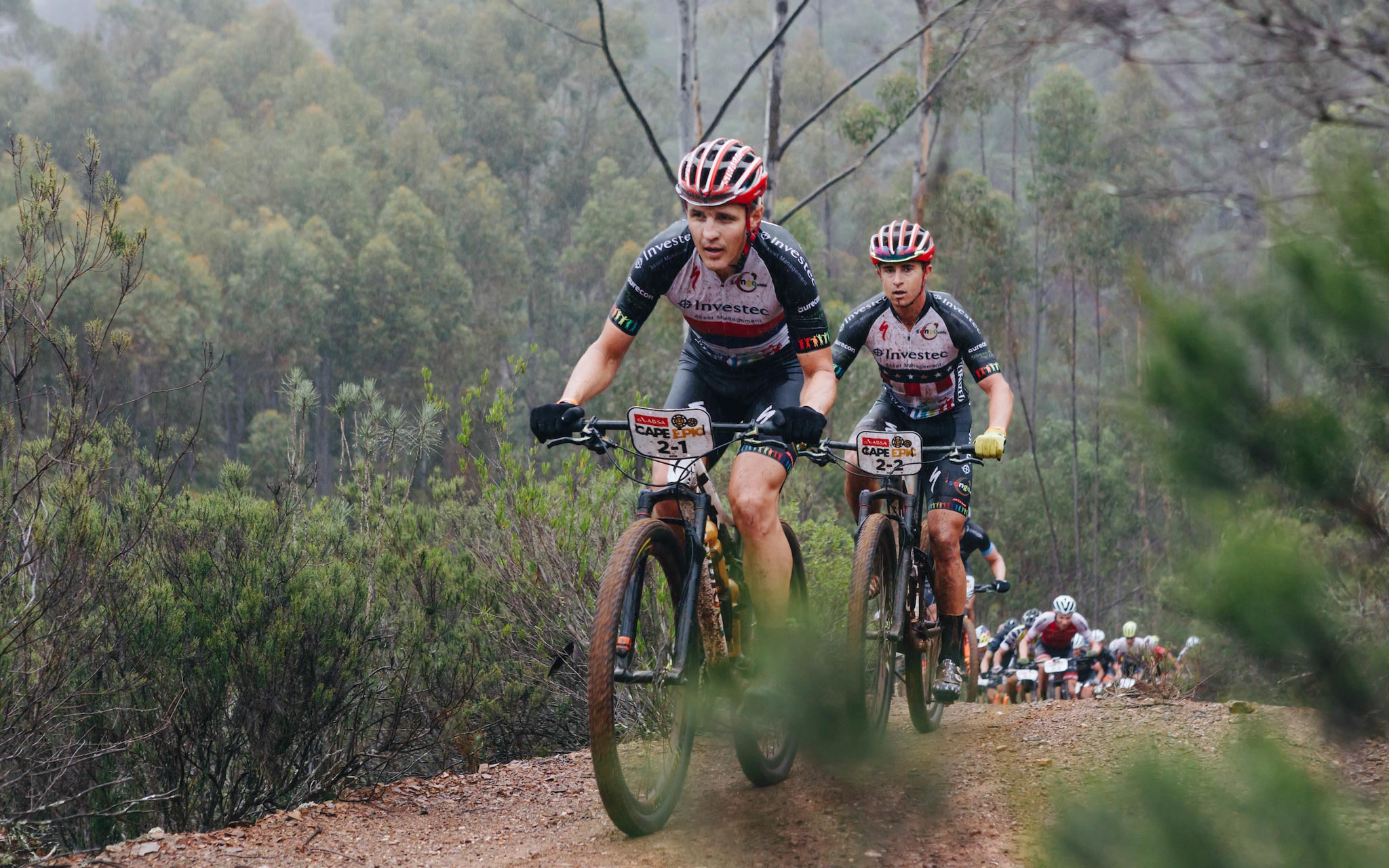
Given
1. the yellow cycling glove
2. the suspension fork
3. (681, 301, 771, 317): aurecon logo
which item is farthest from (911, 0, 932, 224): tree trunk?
the suspension fork

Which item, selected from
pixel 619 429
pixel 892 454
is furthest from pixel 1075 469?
pixel 619 429

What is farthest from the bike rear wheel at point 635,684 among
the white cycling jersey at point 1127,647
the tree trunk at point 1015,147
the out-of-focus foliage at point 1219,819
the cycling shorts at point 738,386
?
the tree trunk at point 1015,147

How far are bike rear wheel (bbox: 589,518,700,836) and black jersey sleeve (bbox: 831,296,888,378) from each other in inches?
81.2

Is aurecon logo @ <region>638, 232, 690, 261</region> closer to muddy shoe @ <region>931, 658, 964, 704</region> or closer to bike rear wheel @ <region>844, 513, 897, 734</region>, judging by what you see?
bike rear wheel @ <region>844, 513, 897, 734</region>

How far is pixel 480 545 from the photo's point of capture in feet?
23.5

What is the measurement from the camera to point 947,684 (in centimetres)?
589

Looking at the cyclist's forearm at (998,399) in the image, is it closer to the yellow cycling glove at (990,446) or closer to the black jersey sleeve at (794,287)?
the yellow cycling glove at (990,446)

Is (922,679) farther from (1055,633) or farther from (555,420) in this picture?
(1055,633)

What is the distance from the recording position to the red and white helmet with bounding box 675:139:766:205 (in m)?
4.20

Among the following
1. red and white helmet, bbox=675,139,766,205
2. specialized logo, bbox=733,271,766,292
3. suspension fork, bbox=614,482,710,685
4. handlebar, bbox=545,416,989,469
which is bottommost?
suspension fork, bbox=614,482,710,685

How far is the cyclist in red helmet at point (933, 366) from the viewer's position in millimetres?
5883

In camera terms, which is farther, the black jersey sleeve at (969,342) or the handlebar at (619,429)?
the black jersey sleeve at (969,342)

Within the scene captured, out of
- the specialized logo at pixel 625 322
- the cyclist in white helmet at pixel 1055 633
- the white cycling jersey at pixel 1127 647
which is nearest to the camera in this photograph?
the specialized logo at pixel 625 322

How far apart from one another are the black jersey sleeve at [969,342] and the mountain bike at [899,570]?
1.62 ft
